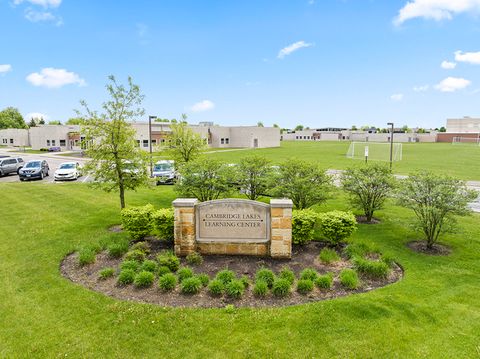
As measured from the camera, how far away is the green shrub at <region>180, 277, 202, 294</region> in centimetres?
717

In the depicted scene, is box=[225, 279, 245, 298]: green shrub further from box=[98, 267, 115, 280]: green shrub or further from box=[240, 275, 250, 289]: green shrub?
box=[98, 267, 115, 280]: green shrub

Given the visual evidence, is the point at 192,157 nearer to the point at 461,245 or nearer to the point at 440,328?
the point at 461,245

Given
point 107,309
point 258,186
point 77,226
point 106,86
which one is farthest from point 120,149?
point 107,309

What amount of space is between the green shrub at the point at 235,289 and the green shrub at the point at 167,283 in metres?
1.17

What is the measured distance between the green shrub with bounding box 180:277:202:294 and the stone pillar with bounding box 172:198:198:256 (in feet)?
6.31

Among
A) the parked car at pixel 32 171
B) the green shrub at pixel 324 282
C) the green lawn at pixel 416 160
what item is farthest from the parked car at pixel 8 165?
the green shrub at pixel 324 282

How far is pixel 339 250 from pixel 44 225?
410 inches

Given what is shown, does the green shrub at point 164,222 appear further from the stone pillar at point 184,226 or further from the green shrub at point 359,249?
the green shrub at point 359,249

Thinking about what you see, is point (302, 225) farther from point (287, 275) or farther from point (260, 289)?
point (260, 289)

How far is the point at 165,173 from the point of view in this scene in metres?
24.2

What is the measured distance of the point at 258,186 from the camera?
508 inches

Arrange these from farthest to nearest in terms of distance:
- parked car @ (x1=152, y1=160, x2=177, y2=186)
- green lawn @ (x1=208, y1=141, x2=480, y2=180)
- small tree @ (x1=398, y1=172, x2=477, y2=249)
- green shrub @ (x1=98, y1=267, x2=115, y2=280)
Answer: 1. green lawn @ (x1=208, y1=141, x2=480, y2=180)
2. parked car @ (x1=152, y1=160, x2=177, y2=186)
3. small tree @ (x1=398, y1=172, x2=477, y2=249)
4. green shrub @ (x1=98, y1=267, x2=115, y2=280)

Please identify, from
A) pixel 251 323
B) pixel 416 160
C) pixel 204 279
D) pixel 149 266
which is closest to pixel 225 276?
pixel 204 279

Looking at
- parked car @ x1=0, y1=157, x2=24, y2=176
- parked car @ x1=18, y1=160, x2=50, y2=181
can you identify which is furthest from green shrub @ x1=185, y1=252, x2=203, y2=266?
parked car @ x1=0, y1=157, x2=24, y2=176
